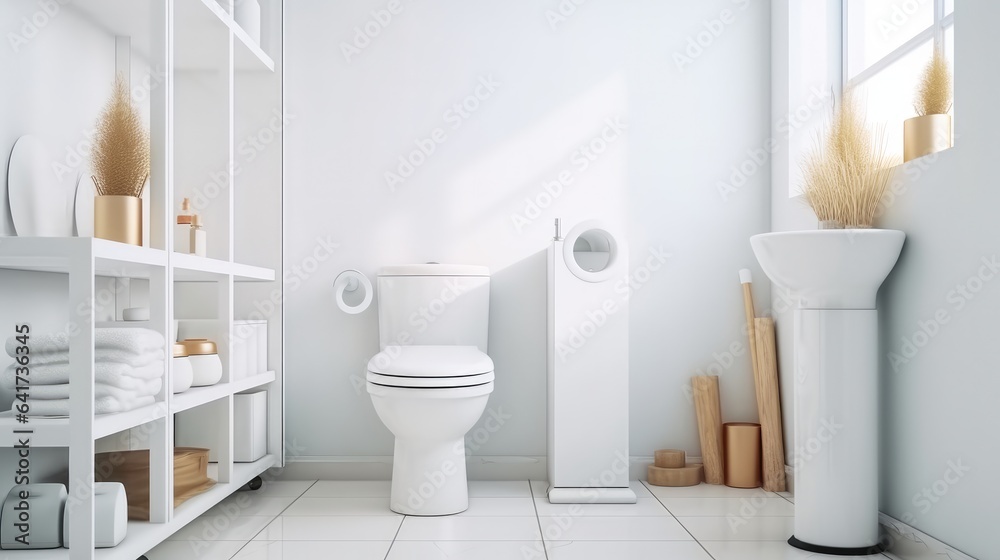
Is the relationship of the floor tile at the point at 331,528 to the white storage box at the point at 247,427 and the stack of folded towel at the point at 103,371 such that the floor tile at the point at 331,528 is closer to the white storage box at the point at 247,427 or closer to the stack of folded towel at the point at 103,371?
the white storage box at the point at 247,427

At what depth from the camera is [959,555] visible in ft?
6.06

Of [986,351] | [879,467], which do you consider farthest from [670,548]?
[986,351]

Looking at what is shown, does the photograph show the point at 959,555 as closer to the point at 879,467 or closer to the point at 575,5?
the point at 879,467

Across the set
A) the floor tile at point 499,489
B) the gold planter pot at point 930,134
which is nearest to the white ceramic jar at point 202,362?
the floor tile at point 499,489

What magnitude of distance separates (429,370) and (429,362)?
0.07 metres

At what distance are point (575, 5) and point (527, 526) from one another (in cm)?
204

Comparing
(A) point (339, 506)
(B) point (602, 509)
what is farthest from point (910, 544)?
(A) point (339, 506)

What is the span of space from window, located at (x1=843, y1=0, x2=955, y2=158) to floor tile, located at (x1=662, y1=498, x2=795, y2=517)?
4.18ft

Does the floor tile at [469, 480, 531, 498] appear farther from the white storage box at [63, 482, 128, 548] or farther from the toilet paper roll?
the white storage box at [63, 482, 128, 548]

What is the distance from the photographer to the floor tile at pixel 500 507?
99.3 inches

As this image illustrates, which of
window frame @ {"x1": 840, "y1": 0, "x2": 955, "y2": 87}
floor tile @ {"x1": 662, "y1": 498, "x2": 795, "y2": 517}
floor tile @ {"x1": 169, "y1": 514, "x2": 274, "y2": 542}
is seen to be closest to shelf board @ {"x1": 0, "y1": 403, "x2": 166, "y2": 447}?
floor tile @ {"x1": 169, "y1": 514, "x2": 274, "y2": 542}

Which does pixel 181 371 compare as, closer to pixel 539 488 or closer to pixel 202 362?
pixel 202 362

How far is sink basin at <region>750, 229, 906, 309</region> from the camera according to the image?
2.05 m

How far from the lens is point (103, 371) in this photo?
1.74m
